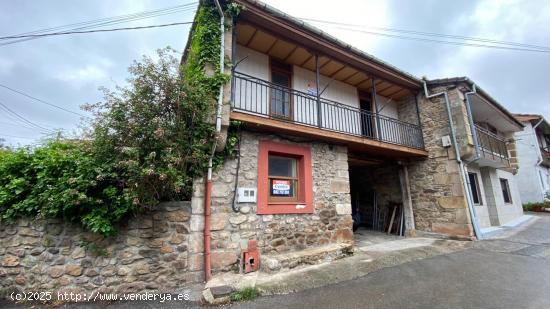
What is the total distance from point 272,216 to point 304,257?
105cm

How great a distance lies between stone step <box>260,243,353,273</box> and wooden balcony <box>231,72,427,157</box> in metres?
2.63

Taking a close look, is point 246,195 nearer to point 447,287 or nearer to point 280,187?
point 280,187

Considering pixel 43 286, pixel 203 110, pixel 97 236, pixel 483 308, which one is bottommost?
pixel 483 308

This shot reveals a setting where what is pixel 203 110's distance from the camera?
439 centimetres

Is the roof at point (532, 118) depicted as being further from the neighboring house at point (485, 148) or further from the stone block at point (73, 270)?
the stone block at point (73, 270)

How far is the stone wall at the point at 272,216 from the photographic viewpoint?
4461 mm

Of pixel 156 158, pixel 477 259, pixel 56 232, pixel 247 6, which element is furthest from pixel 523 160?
pixel 56 232

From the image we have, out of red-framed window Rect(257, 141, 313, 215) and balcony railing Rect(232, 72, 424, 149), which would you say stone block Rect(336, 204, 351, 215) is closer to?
red-framed window Rect(257, 141, 313, 215)

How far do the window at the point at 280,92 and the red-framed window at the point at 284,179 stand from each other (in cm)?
119

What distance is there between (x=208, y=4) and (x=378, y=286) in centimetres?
646

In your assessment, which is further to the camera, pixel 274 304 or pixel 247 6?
pixel 247 6

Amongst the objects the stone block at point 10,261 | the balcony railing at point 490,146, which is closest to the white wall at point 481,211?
the balcony railing at point 490,146

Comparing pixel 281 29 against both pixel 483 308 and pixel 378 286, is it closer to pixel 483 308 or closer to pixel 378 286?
pixel 378 286

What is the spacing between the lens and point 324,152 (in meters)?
6.32
